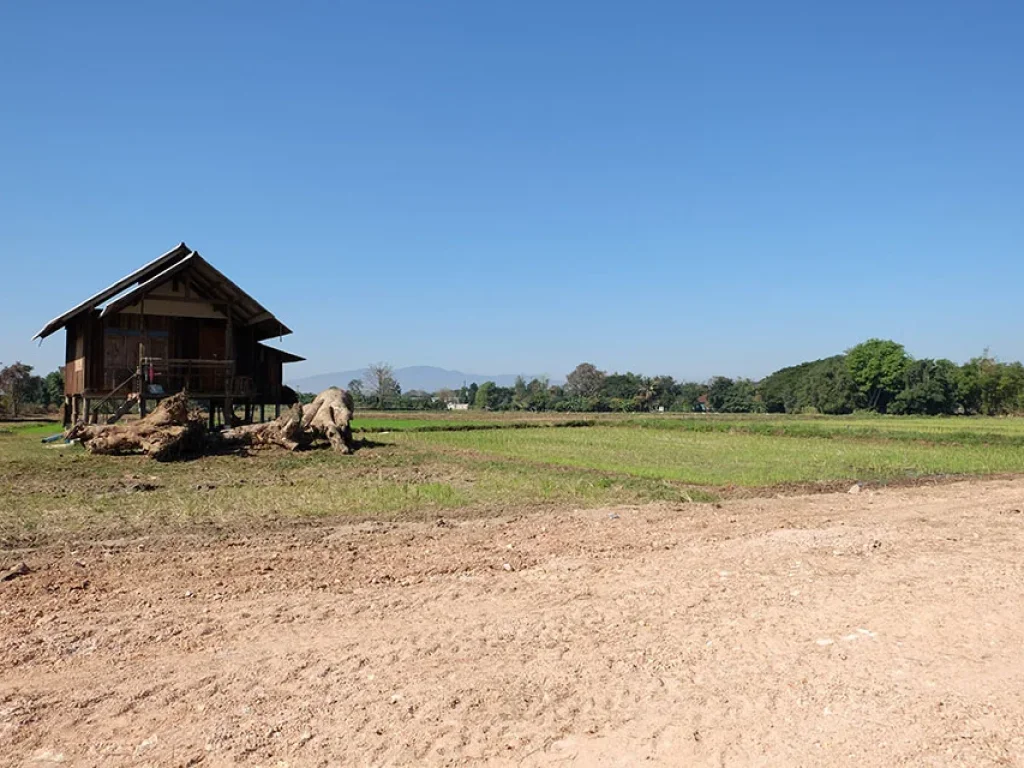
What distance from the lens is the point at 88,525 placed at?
1030 cm

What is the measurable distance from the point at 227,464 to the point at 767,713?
17296 millimetres

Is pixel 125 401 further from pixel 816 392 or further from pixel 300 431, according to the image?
pixel 816 392

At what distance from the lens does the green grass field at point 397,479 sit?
1138 cm

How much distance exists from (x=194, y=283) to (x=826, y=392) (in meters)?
75.2

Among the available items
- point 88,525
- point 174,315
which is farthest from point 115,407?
point 88,525

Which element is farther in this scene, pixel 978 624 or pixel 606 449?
pixel 606 449

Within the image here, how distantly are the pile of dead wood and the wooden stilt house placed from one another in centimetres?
384

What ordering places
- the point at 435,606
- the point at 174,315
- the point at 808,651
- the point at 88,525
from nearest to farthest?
the point at 808,651 → the point at 435,606 → the point at 88,525 → the point at 174,315

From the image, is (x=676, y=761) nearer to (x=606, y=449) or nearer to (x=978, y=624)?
(x=978, y=624)

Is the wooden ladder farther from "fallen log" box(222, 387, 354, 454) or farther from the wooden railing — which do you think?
"fallen log" box(222, 387, 354, 454)

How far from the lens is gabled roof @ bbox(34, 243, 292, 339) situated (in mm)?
25234

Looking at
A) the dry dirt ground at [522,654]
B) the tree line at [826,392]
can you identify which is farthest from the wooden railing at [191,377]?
the tree line at [826,392]

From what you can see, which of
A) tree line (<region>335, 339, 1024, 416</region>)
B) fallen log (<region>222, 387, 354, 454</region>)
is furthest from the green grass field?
tree line (<region>335, 339, 1024, 416</region>)

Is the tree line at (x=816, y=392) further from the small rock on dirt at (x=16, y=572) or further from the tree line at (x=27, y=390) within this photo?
the small rock on dirt at (x=16, y=572)
